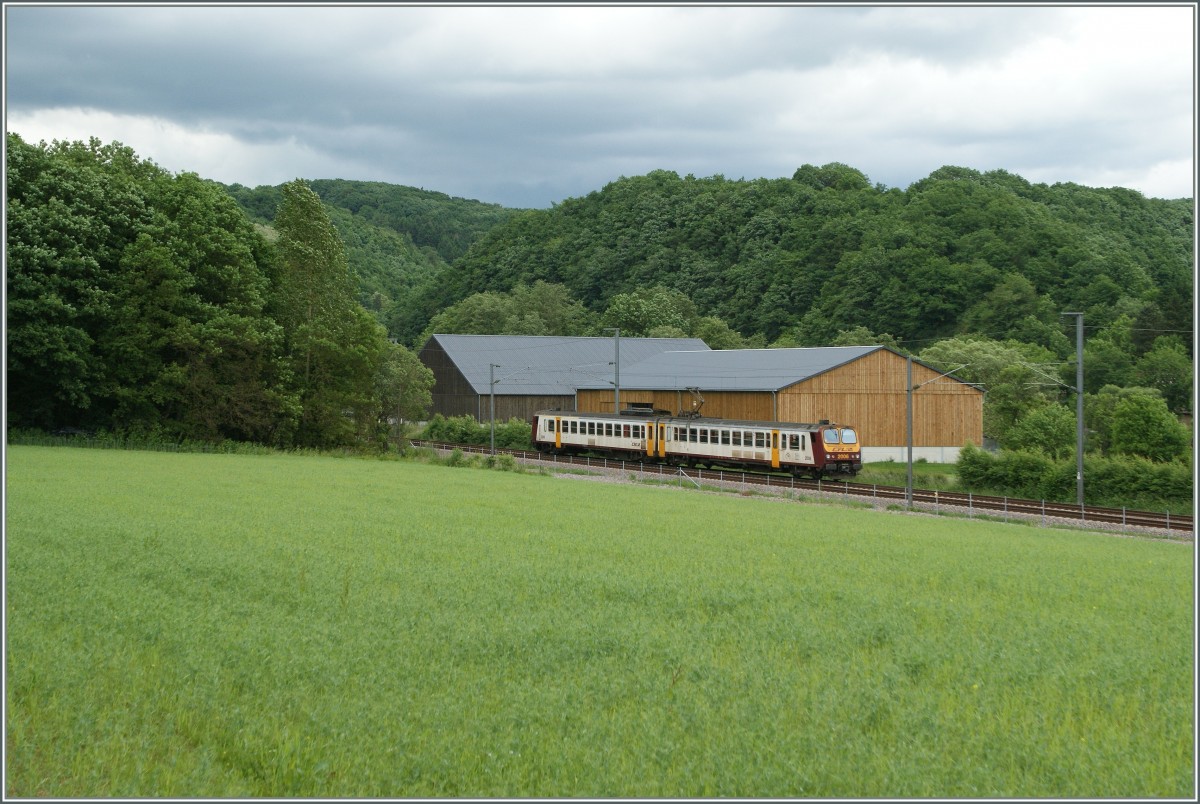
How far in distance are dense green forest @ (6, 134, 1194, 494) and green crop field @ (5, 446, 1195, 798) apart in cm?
2264

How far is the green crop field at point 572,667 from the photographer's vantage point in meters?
6.77

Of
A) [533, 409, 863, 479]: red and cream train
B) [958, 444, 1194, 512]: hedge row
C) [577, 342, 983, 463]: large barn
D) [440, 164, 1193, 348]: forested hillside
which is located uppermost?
[440, 164, 1193, 348]: forested hillside

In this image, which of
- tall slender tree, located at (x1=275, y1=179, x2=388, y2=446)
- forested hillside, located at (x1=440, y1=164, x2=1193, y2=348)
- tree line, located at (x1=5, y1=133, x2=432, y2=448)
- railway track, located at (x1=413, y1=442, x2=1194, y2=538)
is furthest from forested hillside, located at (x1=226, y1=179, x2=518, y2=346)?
railway track, located at (x1=413, y1=442, x2=1194, y2=538)

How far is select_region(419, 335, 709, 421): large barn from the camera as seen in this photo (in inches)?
2606

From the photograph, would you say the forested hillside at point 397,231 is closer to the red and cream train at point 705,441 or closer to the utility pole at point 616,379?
the utility pole at point 616,379

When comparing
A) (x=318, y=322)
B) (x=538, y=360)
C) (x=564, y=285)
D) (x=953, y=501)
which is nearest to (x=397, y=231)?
(x=564, y=285)

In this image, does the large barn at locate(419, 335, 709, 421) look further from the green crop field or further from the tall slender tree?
the green crop field

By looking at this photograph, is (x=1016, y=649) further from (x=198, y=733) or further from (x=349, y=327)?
(x=349, y=327)

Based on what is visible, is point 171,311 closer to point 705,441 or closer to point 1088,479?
point 705,441

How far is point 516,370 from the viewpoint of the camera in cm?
6925

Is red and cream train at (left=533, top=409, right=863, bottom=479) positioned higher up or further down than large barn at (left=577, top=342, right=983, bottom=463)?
further down

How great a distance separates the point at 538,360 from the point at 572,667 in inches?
2432

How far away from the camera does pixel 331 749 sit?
278 inches

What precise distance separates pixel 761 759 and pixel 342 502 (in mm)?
18607
